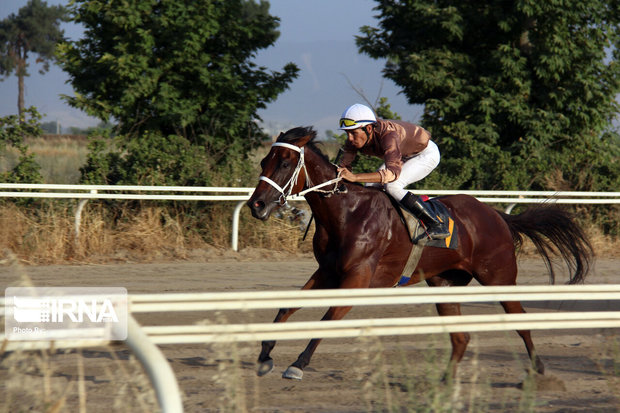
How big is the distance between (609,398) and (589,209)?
28.6 ft

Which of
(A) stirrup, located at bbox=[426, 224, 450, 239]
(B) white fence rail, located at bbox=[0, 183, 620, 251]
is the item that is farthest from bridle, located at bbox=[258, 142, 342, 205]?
(B) white fence rail, located at bbox=[0, 183, 620, 251]

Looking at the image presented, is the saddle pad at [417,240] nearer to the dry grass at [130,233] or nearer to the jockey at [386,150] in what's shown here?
the jockey at [386,150]

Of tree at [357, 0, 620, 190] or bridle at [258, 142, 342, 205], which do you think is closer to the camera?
bridle at [258, 142, 342, 205]

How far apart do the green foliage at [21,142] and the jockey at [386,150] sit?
657cm

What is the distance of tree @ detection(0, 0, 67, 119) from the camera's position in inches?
2470

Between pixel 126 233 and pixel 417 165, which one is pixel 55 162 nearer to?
pixel 126 233

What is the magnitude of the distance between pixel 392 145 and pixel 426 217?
57 centimetres

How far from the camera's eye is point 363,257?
15.8 feet

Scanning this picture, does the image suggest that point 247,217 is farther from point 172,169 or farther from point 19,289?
point 19,289

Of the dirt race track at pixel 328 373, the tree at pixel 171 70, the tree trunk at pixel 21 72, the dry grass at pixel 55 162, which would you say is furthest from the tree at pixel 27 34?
the dirt race track at pixel 328 373

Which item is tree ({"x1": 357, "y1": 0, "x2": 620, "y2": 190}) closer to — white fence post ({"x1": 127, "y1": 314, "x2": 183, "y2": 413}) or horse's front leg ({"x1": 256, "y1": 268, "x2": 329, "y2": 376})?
horse's front leg ({"x1": 256, "y1": 268, "x2": 329, "y2": 376})

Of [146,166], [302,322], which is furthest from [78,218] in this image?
[302,322]

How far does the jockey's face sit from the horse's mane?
257 millimetres

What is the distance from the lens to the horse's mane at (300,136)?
4.89 meters
